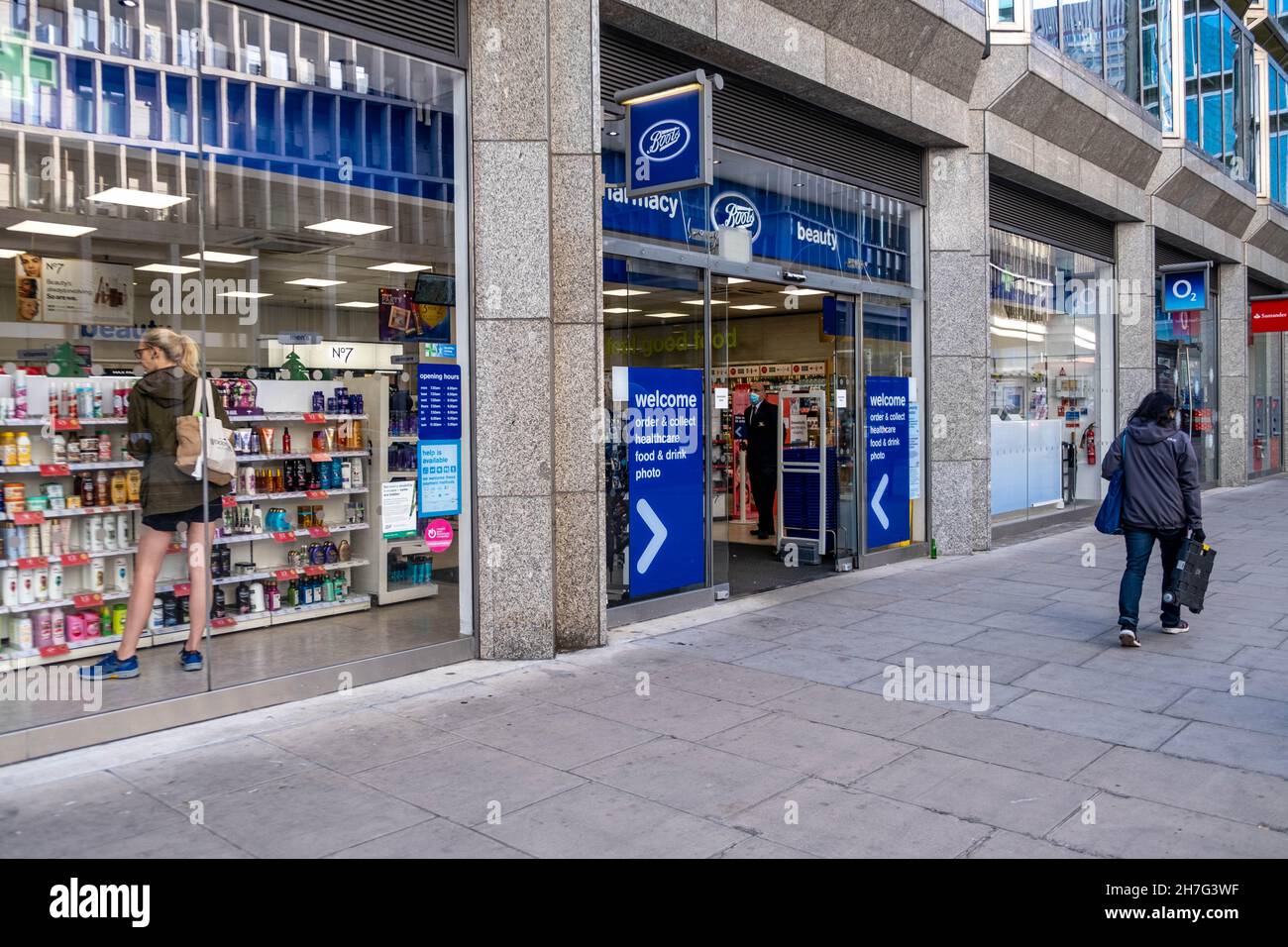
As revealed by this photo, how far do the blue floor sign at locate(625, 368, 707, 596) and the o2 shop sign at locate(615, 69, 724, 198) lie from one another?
153 centimetres

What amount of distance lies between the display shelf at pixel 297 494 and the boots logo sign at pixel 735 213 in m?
3.87

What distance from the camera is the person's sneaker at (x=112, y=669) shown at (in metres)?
5.91

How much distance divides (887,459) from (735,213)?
359cm

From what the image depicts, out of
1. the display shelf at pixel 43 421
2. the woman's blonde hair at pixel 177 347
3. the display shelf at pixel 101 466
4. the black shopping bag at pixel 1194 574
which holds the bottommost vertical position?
the black shopping bag at pixel 1194 574

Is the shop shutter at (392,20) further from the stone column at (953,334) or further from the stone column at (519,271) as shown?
the stone column at (953,334)

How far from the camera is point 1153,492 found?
771 centimetres

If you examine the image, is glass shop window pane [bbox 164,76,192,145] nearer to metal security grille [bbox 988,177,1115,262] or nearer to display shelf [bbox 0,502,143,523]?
display shelf [bbox 0,502,143,523]

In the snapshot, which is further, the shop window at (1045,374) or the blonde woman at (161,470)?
the shop window at (1045,374)

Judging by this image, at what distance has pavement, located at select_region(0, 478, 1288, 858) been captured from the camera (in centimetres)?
416

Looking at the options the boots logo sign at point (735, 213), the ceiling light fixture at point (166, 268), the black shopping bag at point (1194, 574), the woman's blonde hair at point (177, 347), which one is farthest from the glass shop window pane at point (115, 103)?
the black shopping bag at point (1194, 574)

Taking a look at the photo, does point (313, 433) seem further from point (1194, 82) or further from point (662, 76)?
point (1194, 82)

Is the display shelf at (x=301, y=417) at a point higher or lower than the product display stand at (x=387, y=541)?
higher
